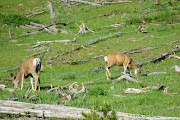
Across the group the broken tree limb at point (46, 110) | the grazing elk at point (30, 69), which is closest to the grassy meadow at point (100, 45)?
the grazing elk at point (30, 69)

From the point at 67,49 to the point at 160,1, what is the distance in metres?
18.7

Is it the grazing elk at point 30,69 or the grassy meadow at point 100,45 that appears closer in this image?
the grassy meadow at point 100,45

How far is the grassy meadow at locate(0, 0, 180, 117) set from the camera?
1249cm

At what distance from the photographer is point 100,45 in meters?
28.6

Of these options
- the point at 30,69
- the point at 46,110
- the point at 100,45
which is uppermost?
the point at 46,110

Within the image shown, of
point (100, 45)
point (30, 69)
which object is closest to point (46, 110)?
point (30, 69)

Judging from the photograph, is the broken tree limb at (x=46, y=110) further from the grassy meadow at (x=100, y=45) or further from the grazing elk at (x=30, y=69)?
the grazing elk at (x=30, y=69)

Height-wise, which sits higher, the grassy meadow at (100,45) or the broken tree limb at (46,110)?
the broken tree limb at (46,110)

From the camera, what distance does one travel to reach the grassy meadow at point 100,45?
12.5 meters

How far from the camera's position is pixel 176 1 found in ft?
137

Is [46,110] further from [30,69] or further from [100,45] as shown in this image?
[100,45]

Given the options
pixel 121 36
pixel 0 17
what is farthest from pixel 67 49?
pixel 0 17

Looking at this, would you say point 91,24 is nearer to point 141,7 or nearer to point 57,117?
point 141,7

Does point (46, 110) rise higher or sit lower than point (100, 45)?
higher
